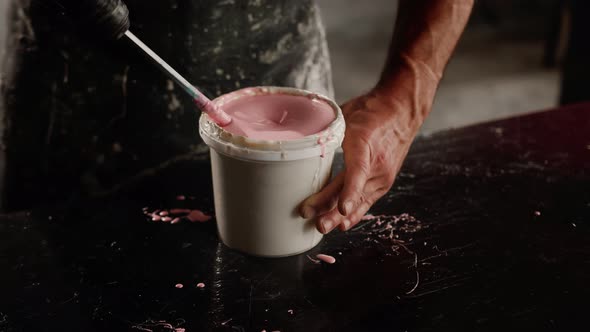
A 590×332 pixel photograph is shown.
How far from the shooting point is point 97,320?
3.21 ft

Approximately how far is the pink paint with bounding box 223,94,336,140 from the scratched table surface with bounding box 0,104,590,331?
0.27m

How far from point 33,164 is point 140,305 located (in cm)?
77

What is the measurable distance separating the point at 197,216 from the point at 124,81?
1.57 feet

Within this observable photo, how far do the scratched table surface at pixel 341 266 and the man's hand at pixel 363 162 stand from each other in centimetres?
5

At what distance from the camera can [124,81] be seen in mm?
1519

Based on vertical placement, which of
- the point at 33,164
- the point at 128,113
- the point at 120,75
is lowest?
the point at 33,164

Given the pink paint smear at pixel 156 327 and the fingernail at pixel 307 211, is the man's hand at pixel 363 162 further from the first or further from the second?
the pink paint smear at pixel 156 327

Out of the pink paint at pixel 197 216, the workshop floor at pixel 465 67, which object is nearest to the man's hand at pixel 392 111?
the pink paint at pixel 197 216

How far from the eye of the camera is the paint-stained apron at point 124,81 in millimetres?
1474

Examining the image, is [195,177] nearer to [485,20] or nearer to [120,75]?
[120,75]

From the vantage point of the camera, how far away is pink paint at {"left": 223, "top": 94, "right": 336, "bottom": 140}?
1.05 meters

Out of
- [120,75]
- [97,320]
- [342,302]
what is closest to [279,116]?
[342,302]

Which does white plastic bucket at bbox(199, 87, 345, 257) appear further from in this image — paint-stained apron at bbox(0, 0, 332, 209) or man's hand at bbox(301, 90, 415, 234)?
paint-stained apron at bbox(0, 0, 332, 209)

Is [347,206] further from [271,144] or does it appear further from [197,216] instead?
[197,216]
